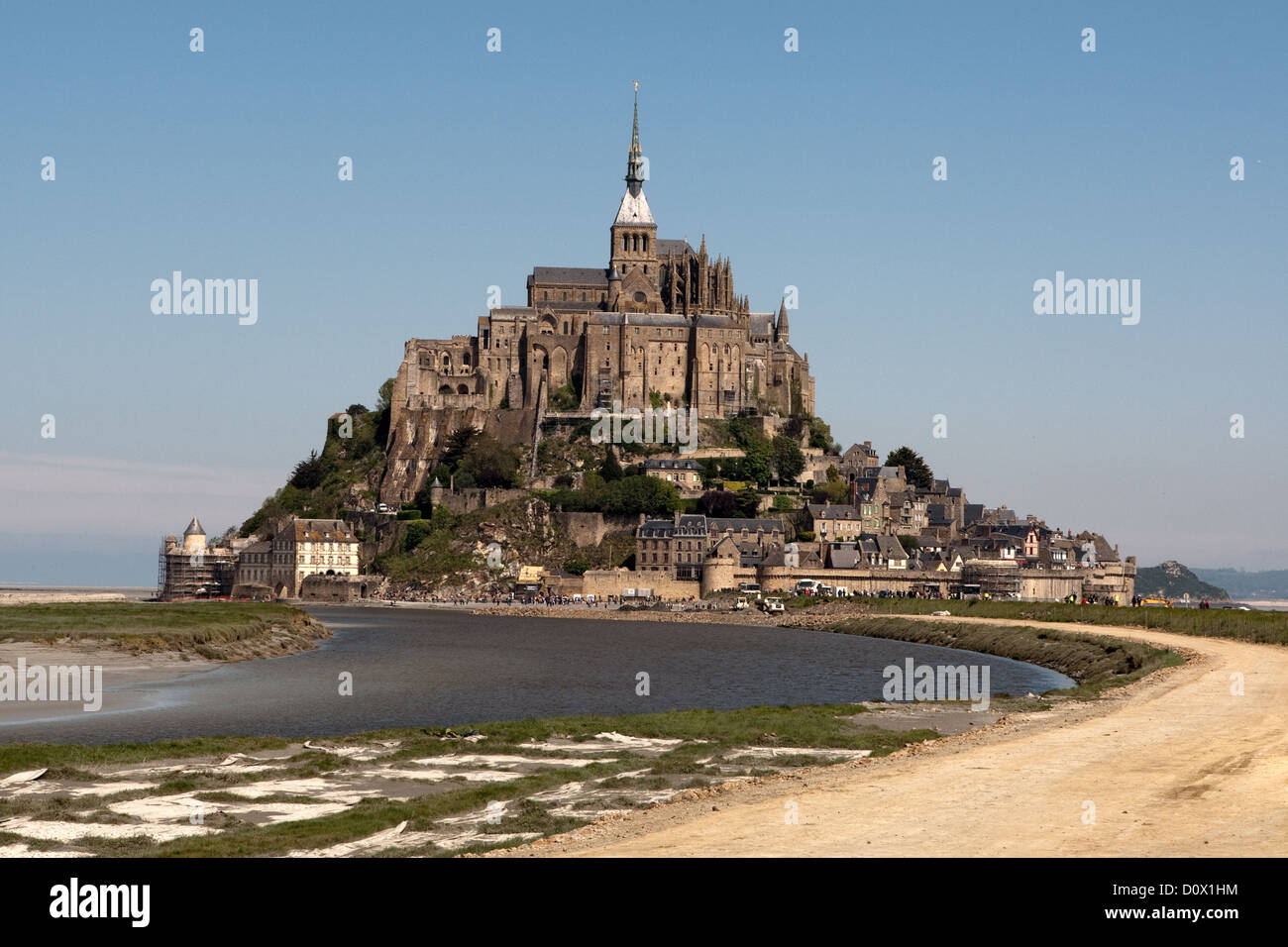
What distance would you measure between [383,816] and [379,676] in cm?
3375

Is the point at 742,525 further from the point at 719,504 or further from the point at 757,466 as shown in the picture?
the point at 757,466

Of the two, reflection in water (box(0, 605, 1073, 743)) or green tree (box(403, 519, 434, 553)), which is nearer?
reflection in water (box(0, 605, 1073, 743))

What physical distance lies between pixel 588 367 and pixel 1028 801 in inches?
4963

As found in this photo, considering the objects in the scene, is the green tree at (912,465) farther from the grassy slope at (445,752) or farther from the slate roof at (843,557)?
the grassy slope at (445,752)

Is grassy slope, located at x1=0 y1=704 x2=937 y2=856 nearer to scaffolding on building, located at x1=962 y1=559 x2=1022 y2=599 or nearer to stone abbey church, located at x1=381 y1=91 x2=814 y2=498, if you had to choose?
scaffolding on building, located at x1=962 y1=559 x2=1022 y2=599

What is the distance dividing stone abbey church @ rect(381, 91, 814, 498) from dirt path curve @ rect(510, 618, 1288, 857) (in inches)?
4563

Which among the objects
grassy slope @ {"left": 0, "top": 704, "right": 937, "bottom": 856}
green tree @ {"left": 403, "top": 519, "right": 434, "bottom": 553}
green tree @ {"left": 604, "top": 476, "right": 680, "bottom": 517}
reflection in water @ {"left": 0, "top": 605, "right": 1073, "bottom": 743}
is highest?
green tree @ {"left": 604, "top": 476, "right": 680, "bottom": 517}

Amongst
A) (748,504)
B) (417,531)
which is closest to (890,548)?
(748,504)

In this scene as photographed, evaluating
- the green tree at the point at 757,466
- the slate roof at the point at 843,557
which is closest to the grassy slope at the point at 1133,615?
the slate roof at the point at 843,557

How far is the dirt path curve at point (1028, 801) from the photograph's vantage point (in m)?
16.4

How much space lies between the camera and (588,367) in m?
144

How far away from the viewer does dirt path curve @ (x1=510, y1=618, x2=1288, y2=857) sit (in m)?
16.4

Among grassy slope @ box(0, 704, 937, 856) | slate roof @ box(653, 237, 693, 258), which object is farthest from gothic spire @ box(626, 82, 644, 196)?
grassy slope @ box(0, 704, 937, 856)
